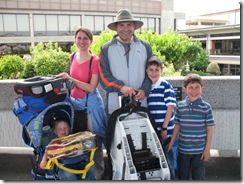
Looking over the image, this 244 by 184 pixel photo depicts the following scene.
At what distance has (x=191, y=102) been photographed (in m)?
2.70

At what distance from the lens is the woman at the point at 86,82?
2797mm

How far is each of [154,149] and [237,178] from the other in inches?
62.2

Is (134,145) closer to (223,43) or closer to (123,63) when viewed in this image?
(123,63)

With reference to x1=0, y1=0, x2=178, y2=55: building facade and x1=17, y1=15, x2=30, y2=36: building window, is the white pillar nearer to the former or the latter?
x1=0, y1=0, x2=178, y2=55: building facade

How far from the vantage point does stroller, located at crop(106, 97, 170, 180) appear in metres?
2.40

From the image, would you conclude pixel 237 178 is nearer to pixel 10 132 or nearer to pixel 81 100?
pixel 81 100

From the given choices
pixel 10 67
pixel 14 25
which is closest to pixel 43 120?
pixel 10 67

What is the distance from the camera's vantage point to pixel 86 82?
2.83m

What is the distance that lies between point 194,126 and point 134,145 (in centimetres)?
63

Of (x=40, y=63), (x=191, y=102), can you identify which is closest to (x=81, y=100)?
(x=191, y=102)

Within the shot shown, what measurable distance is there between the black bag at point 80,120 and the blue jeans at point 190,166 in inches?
41.3

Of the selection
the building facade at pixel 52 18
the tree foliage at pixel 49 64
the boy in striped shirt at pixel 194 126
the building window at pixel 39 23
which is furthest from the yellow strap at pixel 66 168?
the building window at pixel 39 23

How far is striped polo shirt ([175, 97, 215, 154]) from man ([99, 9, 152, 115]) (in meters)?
0.42

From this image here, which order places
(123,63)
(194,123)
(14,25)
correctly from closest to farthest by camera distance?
(194,123) → (123,63) → (14,25)
